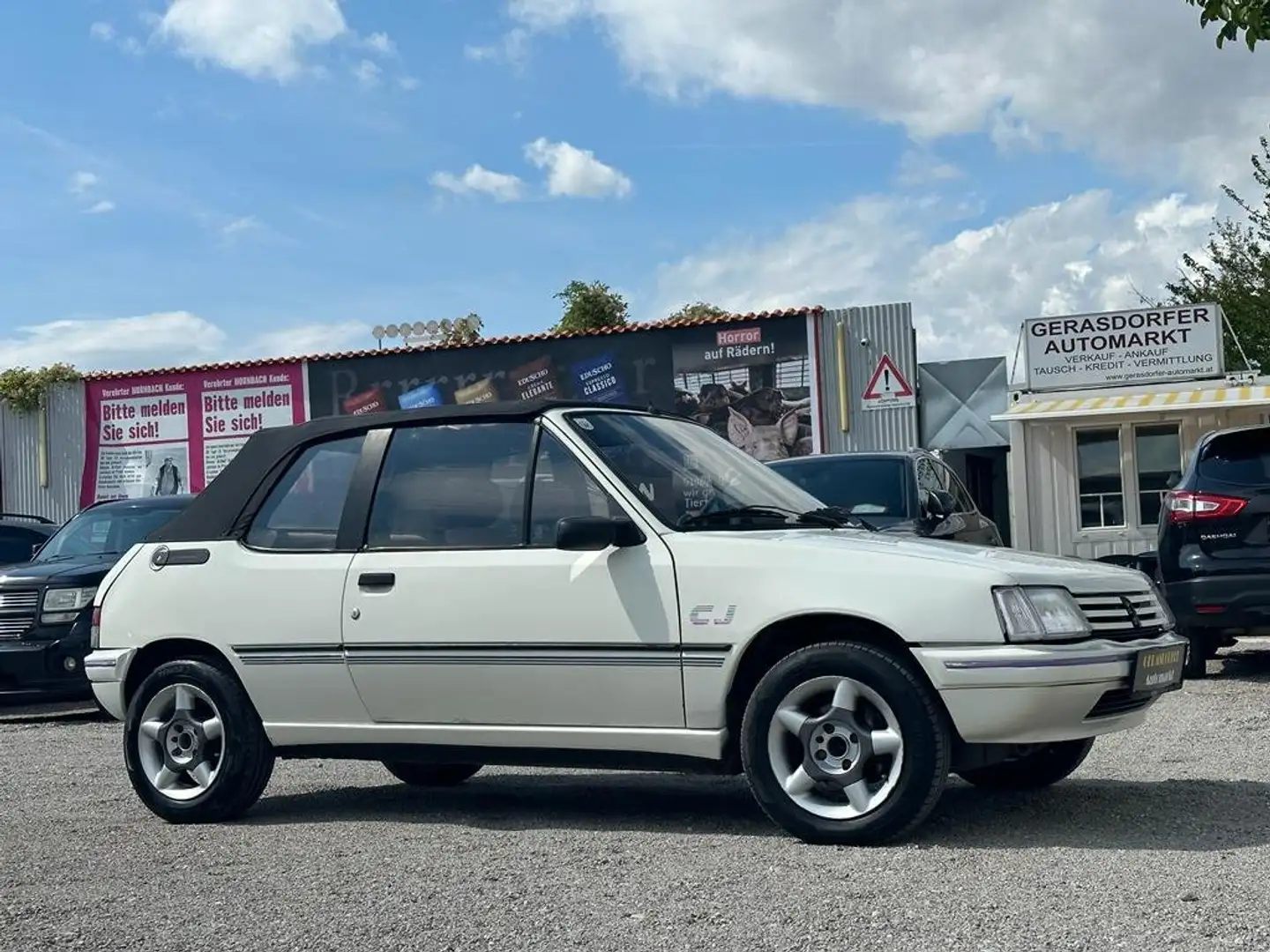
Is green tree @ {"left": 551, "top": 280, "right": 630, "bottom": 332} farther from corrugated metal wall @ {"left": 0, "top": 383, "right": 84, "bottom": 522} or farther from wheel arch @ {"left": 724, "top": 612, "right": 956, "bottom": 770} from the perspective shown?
wheel arch @ {"left": 724, "top": 612, "right": 956, "bottom": 770}

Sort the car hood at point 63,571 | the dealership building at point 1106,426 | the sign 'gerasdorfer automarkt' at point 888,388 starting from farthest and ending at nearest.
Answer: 1. the sign 'gerasdorfer automarkt' at point 888,388
2. the dealership building at point 1106,426
3. the car hood at point 63,571

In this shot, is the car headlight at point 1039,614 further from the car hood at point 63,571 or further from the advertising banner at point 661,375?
the advertising banner at point 661,375

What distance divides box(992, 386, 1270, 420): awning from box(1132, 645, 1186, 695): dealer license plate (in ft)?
40.9

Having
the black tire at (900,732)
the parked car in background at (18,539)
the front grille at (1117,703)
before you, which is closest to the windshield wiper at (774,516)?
the black tire at (900,732)

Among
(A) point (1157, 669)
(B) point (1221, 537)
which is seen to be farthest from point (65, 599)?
(A) point (1157, 669)

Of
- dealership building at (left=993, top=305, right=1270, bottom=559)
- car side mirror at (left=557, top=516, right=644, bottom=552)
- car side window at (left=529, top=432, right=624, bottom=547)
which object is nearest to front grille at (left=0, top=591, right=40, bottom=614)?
car side window at (left=529, top=432, right=624, bottom=547)

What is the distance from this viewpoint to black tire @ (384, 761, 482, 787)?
778cm

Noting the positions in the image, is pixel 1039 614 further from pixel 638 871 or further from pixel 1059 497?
pixel 1059 497

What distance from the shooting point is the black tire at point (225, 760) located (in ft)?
22.4

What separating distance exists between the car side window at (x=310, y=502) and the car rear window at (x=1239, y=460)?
6193 millimetres

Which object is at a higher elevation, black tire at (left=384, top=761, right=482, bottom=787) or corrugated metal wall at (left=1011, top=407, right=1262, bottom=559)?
corrugated metal wall at (left=1011, top=407, right=1262, bottom=559)

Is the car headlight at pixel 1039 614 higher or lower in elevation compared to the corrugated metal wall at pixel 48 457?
lower

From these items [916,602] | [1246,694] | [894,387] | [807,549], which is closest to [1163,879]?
[916,602]

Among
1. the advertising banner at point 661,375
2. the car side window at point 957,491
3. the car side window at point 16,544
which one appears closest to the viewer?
the car side window at point 957,491
